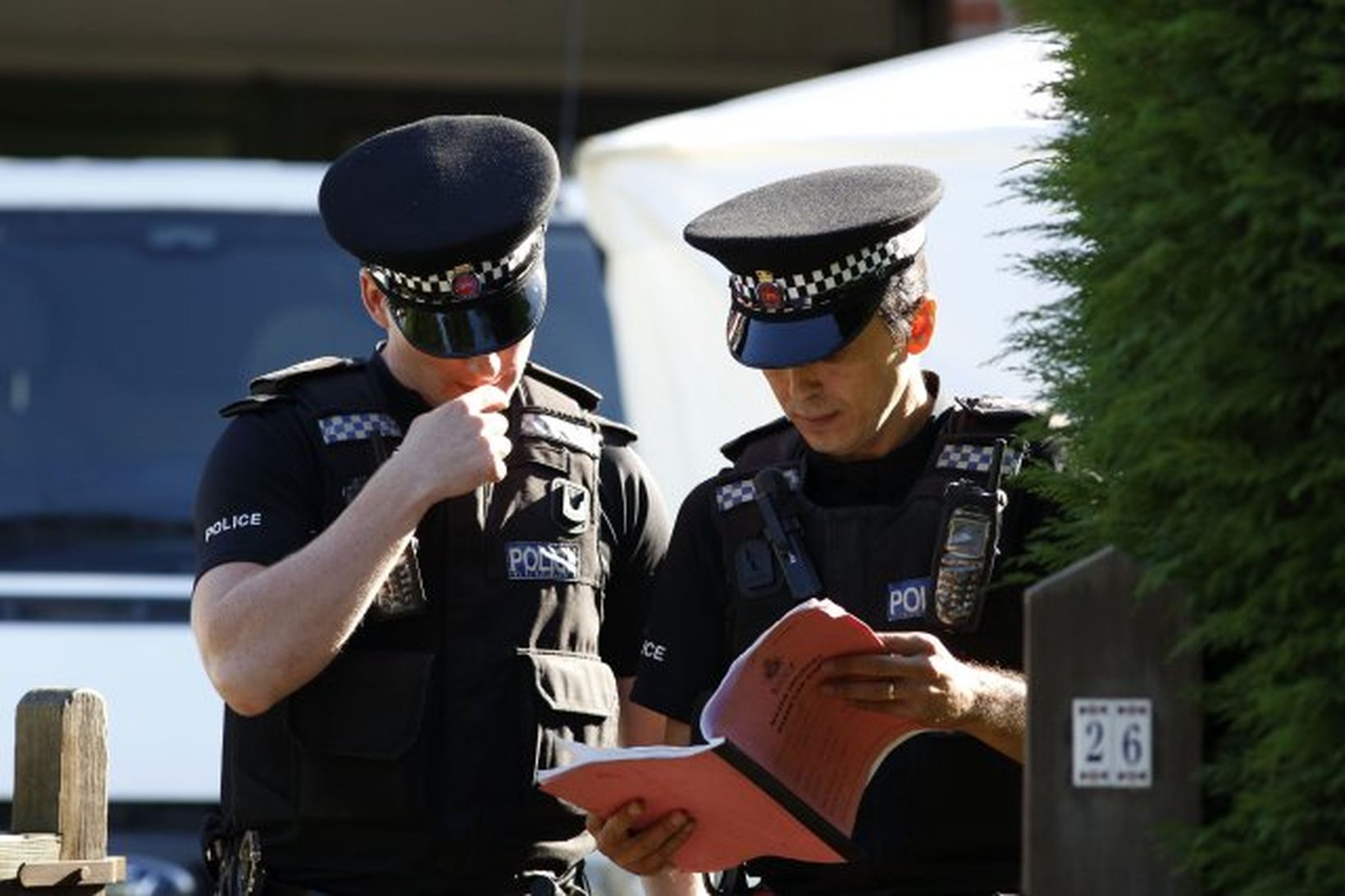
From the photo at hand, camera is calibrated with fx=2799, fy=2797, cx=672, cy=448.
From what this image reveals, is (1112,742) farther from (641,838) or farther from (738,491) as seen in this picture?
(738,491)

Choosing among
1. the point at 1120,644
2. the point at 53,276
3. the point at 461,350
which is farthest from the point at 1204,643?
the point at 53,276

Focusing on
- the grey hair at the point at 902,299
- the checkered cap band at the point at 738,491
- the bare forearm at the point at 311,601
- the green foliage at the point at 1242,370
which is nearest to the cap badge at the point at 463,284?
the bare forearm at the point at 311,601

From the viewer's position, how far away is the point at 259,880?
3518mm

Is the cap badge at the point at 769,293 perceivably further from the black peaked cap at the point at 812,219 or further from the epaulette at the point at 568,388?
the epaulette at the point at 568,388

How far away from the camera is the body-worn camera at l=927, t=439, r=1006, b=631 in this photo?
336cm

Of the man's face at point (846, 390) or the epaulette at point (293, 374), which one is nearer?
the man's face at point (846, 390)

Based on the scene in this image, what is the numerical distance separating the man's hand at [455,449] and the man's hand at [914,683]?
1.77ft

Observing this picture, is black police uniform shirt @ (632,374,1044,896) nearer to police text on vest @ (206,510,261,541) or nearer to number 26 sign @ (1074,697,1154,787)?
police text on vest @ (206,510,261,541)

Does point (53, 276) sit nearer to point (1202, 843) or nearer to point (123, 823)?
point (123, 823)

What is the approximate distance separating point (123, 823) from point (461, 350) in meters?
2.43

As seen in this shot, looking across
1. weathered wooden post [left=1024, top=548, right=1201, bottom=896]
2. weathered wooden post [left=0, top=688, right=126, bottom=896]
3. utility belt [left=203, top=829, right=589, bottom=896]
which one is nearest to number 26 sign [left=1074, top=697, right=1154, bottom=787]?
weathered wooden post [left=1024, top=548, right=1201, bottom=896]

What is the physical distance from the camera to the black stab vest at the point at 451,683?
348 cm

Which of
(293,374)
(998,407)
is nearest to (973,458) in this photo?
(998,407)

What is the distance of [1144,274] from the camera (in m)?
2.38
